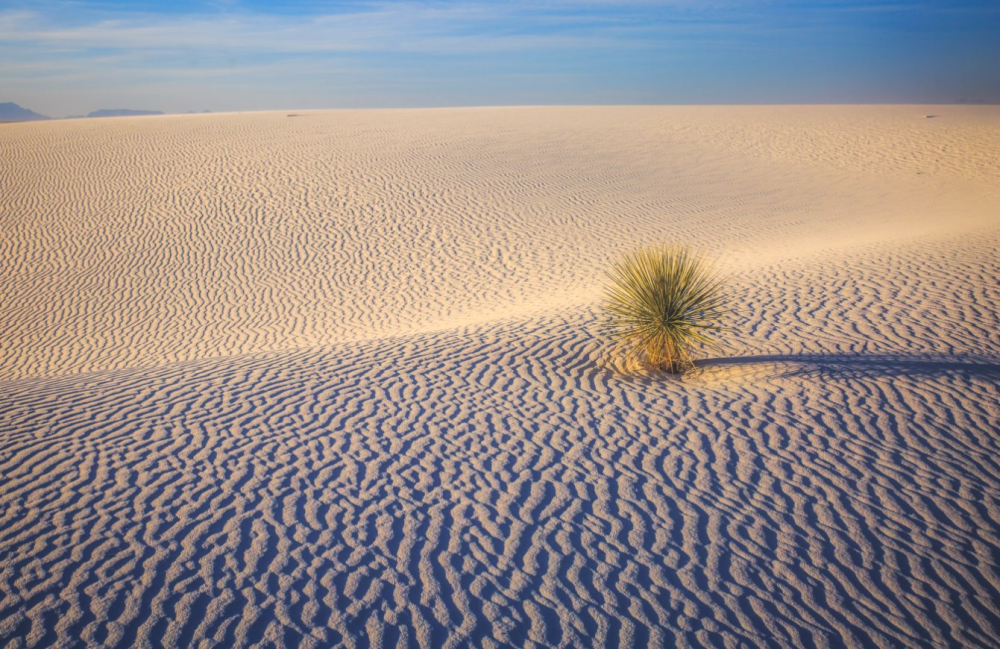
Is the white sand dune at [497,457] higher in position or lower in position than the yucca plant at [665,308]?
lower

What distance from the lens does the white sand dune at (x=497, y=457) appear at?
3.67m

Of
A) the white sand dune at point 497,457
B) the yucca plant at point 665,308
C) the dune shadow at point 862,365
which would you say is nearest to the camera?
the white sand dune at point 497,457

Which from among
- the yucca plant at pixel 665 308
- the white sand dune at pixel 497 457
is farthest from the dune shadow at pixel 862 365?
the yucca plant at pixel 665 308

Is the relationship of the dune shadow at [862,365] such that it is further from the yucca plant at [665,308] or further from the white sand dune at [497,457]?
the yucca plant at [665,308]

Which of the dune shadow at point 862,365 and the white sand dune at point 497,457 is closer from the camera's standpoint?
the white sand dune at point 497,457

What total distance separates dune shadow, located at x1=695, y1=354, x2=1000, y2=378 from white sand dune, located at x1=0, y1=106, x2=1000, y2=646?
0.17 feet

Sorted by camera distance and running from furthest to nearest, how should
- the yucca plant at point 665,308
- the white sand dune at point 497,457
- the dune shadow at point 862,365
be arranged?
the yucca plant at point 665,308, the dune shadow at point 862,365, the white sand dune at point 497,457

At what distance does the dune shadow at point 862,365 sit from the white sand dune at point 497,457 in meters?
0.05

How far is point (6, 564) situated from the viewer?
13.1ft

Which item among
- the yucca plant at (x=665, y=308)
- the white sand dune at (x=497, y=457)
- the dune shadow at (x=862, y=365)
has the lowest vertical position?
the white sand dune at (x=497, y=457)

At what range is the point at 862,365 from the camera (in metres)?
6.74

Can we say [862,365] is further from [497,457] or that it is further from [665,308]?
[497,457]

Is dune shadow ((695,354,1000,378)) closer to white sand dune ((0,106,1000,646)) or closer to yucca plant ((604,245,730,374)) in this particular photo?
white sand dune ((0,106,1000,646))

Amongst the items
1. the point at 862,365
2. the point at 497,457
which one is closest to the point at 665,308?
the point at 862,365
